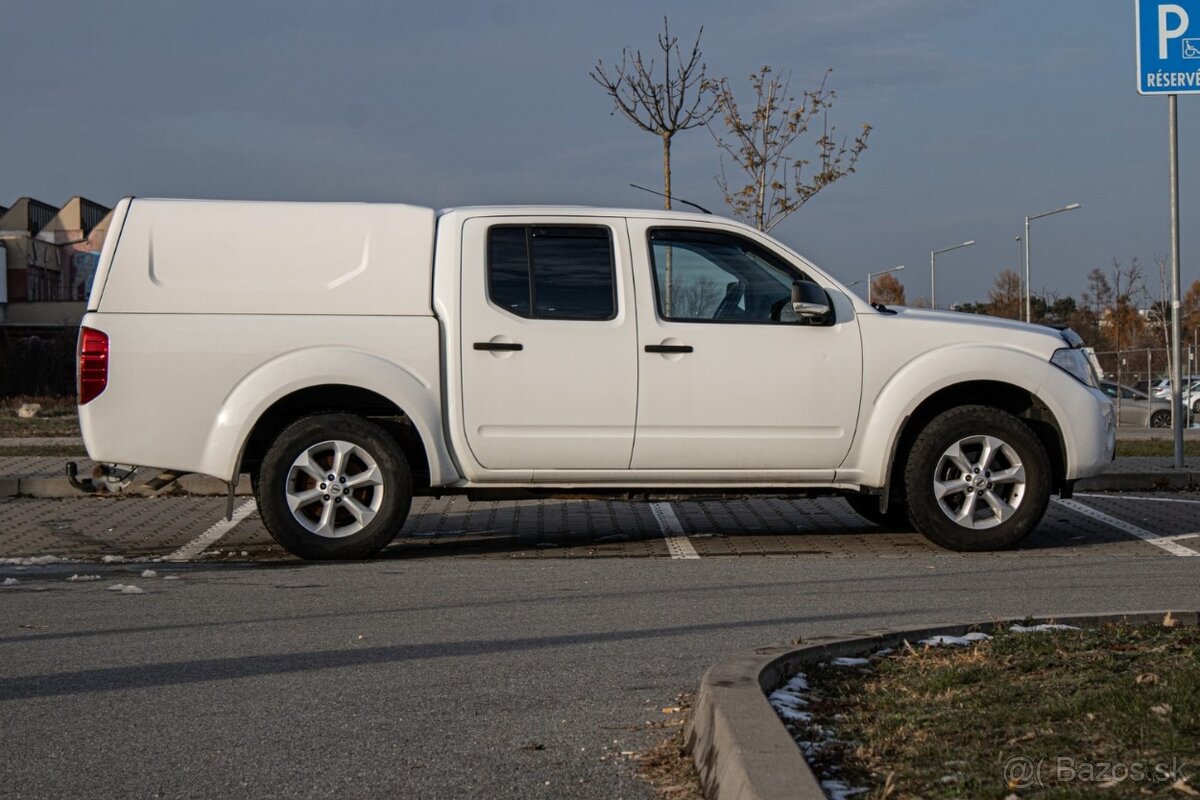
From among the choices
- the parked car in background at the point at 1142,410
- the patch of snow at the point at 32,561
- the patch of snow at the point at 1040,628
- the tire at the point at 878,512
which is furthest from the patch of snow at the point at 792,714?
the parked car in background at the point at 1142,410

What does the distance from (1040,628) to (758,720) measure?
192 centimetres

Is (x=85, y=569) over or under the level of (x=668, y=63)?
under

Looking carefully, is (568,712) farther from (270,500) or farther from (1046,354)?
(1046,354)

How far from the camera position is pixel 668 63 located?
19.6 metres

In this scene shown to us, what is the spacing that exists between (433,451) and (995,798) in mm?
5873

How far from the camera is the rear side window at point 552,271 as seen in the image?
8.90m

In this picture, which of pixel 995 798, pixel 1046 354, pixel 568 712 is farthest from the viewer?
pixel 1046 354

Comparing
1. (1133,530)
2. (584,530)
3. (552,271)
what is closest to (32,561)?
(552,271)

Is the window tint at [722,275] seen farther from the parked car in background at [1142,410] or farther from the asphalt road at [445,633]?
the parked car in background at [1142,410]

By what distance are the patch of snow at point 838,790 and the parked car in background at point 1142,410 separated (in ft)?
93.1

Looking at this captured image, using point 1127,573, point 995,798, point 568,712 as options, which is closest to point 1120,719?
point 995,798

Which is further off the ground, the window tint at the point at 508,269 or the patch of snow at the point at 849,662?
the window tint at the point at 508,269

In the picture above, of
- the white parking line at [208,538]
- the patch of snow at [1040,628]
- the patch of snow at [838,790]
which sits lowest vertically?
the white parking line at [208,538]

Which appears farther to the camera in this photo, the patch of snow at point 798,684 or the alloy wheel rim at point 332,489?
the alloy wheel rim at point 332,489
